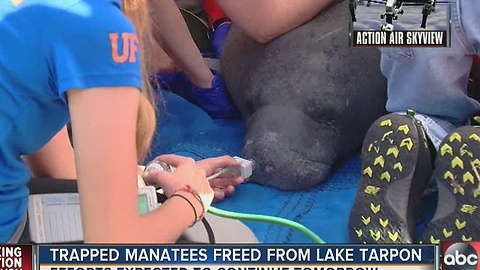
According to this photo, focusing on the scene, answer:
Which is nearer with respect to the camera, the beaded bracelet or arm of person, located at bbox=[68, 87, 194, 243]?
arm of person, located at bbox=[68, 87, 194, 243]

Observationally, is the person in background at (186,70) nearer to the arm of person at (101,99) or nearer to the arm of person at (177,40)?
the arm of person at (177,40)

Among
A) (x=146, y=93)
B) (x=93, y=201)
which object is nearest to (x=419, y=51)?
(x=146, y=93)

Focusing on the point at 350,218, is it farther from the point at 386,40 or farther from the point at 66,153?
the point at 66,153

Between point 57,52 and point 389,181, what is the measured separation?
468 millimetres

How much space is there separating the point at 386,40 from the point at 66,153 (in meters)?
0.42

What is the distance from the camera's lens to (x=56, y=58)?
0.69 metres

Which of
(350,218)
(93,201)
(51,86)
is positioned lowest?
(350,218)

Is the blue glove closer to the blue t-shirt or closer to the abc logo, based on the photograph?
the blue t-shirt
